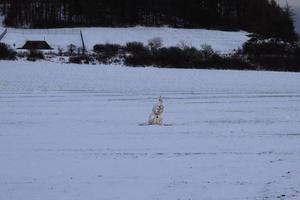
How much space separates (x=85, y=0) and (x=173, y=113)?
189 feet

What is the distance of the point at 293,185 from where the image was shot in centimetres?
867

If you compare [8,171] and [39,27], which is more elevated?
[39,27]

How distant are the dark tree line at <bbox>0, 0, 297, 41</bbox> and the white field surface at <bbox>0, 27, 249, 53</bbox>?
4440mm

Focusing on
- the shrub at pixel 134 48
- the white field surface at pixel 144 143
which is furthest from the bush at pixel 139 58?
the white field surface at pixel 144 143

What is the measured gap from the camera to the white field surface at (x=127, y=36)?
5372cm

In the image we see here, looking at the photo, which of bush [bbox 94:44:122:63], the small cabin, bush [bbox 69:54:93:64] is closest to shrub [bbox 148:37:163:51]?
bush [bbox 94:44:122:63]

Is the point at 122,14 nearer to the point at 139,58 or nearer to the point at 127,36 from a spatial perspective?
the point at 127,36

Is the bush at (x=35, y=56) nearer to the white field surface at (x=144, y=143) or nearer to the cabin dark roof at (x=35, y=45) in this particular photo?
the cabin dark roof at (x=35, y=45)

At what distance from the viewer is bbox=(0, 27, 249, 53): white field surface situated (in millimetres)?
53719

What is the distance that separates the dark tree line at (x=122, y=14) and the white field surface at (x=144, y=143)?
152ft

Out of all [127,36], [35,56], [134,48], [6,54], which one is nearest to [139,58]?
[134,48]

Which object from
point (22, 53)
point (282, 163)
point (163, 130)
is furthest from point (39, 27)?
point (282, 163)

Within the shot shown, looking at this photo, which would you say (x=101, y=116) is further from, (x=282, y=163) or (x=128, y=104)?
(x=282, y=163)

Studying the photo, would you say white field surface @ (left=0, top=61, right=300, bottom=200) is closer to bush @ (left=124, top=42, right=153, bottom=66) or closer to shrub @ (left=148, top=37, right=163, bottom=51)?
bush @ (left=124, top=42, right=153, bottom=66)
